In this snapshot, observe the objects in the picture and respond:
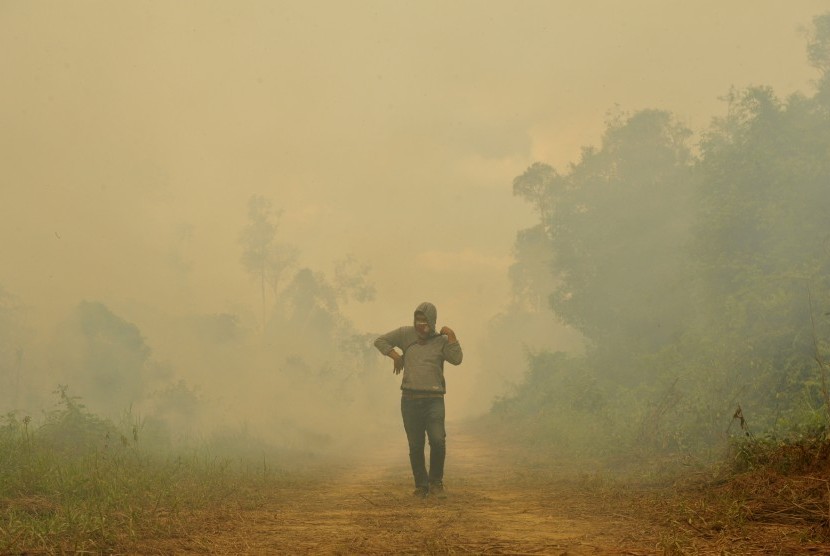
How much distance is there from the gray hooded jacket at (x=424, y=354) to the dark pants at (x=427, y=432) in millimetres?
201

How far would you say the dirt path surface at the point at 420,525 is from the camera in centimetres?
408

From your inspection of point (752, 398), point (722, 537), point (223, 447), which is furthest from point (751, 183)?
point (223, 447)

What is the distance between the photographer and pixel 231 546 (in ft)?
14.2

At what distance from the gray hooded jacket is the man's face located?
0.05m

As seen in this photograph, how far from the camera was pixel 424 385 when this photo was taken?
7.44 metres

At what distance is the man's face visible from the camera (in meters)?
7.67

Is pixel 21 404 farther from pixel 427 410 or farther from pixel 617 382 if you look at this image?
pixel 427 410

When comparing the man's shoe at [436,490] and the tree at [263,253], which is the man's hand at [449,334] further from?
the tree at [263,253]

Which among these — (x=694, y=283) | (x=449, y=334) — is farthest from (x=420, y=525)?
(x=694, y=283)

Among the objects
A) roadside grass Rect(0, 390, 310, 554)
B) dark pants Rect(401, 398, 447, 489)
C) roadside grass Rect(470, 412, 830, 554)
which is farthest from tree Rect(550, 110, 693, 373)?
roadside grass Rect(0, 390, 310, 554)

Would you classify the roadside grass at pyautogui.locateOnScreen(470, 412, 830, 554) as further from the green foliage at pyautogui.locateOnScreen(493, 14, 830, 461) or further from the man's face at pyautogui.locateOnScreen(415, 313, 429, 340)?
the man's face at pyautogui.locateOnScreen(415, 313, 429, 340)

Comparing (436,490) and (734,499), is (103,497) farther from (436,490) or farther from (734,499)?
(734,499)

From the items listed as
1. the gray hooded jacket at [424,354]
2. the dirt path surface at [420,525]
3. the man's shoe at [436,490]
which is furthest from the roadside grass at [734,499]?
the gray hooded jacket at [424,354]

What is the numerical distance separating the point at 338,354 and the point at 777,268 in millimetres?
46823
